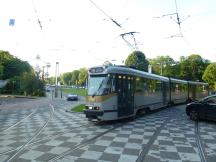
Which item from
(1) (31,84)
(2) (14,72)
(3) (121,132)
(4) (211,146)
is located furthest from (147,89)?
(2) (14,72)

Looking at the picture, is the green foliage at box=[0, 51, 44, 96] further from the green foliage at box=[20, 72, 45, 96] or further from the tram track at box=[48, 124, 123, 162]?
the tram track at box=[48, 124, 123, 162]

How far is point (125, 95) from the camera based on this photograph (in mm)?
14078

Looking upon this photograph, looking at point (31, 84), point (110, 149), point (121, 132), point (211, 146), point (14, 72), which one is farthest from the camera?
point (14, 72)

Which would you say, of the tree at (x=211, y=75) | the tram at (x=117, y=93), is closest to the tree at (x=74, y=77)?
the tree at (x=211, y=75)

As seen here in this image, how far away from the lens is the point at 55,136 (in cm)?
1045

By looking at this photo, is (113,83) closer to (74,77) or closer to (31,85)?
(31,85)

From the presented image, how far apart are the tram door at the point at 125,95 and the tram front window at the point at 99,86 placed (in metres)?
0.81

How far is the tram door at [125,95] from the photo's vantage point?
13.6 meters

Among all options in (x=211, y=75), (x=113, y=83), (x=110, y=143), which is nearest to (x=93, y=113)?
(x=113, y=83)

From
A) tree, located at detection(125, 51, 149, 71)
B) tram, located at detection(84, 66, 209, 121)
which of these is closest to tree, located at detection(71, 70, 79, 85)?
tree, located at detection(125, 51, 149, 71)

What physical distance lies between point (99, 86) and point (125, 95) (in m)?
1.81

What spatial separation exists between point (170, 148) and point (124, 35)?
35.5ft

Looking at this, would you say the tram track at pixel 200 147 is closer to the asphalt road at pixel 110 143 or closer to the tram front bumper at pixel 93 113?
the asphalt road at pixel 110 143

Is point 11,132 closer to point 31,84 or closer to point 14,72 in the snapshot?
point 31,84
